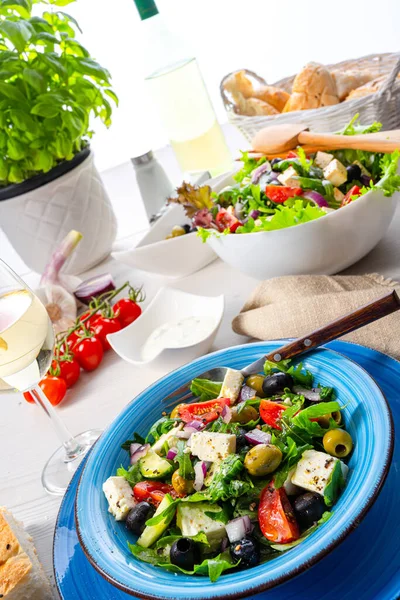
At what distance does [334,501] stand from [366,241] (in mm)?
878

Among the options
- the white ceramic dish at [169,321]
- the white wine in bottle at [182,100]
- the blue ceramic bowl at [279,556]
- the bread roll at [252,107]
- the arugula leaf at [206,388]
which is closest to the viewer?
the blue ceramic bowl at [279,556]

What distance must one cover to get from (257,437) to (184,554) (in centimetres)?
23

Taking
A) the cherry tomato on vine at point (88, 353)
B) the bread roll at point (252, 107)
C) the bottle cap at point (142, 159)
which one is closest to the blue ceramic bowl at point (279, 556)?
the cherry tomato on vine at point (88, 353)

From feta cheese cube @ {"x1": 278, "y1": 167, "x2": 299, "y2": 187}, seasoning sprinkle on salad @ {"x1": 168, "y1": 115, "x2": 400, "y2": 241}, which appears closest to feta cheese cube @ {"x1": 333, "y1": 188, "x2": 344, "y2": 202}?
seasoning sprinkle on salad @ {"x1": 168, "y1": 115, "x2": 400, "y2": 241}

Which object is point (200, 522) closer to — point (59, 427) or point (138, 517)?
point (138, 517)

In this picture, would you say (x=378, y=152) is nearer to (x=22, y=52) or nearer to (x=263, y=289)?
(x=263, y=289)

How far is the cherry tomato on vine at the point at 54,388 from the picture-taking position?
158cm

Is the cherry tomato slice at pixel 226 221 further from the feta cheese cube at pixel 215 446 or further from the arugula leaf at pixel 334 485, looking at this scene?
the arugula leaf at pixel 334 485

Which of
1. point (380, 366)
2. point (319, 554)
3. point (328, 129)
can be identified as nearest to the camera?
point (319, 554)

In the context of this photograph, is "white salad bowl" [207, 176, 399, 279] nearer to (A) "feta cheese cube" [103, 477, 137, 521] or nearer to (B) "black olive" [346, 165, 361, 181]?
(B) "black olive" [346, 165, 361, 181]

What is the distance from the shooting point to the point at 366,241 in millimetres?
1586

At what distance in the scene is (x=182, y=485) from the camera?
0.98 metres

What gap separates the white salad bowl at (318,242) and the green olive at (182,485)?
2.39 feet

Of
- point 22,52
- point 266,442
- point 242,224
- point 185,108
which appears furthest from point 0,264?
point 185,108
